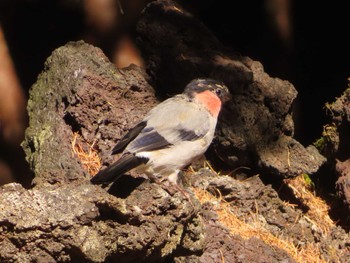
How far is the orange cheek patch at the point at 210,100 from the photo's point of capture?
6.58m

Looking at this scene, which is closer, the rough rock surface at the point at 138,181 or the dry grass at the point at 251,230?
the rough rock surface at the point at 138,181

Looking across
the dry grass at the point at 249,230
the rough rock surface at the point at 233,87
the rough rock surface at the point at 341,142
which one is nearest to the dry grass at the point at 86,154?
the dry grass at the point at 249,230

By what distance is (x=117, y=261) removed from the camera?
5117mm

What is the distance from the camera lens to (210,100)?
6.61 meters

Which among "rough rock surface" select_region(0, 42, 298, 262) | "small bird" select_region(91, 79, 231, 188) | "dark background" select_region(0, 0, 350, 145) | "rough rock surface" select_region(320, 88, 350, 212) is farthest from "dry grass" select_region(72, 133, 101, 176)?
"rough rock surface" select_region(320, 88, 350, 212)

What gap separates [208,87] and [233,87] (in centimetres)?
42

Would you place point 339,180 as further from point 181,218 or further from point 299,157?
point 181,218

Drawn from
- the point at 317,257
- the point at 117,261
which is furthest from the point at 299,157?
the point at 117,261

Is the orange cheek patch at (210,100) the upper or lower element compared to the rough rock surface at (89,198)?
upper

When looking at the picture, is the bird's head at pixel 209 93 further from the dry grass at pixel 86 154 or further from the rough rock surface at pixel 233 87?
the dry grass at pixel 86 154

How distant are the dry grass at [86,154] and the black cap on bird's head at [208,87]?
2.86 ft

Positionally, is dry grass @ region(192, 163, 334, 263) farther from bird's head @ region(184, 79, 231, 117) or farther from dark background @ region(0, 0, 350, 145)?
dark background @ region(0, 0, 350, 145)

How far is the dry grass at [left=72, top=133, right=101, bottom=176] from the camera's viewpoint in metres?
6.34

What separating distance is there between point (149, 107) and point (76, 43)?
782 mm
